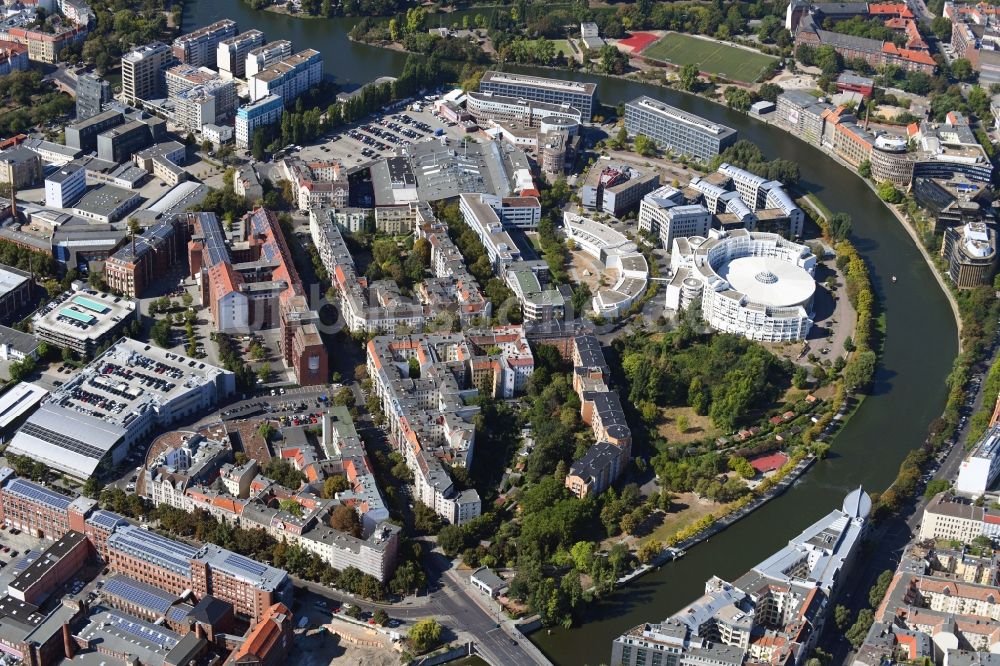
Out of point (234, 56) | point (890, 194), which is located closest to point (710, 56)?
point (890, 194)

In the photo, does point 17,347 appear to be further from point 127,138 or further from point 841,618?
point 841,618

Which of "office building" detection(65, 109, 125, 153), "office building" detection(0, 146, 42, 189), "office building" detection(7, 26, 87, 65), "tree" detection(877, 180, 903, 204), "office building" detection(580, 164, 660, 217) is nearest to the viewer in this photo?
"office building" detection(0, 146, 42, 189)

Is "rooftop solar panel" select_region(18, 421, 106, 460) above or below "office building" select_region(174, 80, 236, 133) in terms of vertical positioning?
below

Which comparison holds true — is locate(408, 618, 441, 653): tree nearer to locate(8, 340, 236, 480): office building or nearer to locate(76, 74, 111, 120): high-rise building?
locate(8, 340, 236, 480): office building

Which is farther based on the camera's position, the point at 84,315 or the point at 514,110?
the point at 514,110

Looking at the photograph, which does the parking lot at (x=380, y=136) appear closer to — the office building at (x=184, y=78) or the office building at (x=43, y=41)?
the office building at (x=184, y=78)

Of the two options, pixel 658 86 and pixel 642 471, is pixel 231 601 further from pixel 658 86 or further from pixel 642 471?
pixel 658 86

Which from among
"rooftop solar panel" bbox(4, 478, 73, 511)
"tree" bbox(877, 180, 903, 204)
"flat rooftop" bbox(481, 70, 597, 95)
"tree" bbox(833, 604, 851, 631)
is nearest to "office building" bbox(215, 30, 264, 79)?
"flat rooftop" bbox(481, 70, 597, 95)

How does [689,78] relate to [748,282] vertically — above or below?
above
